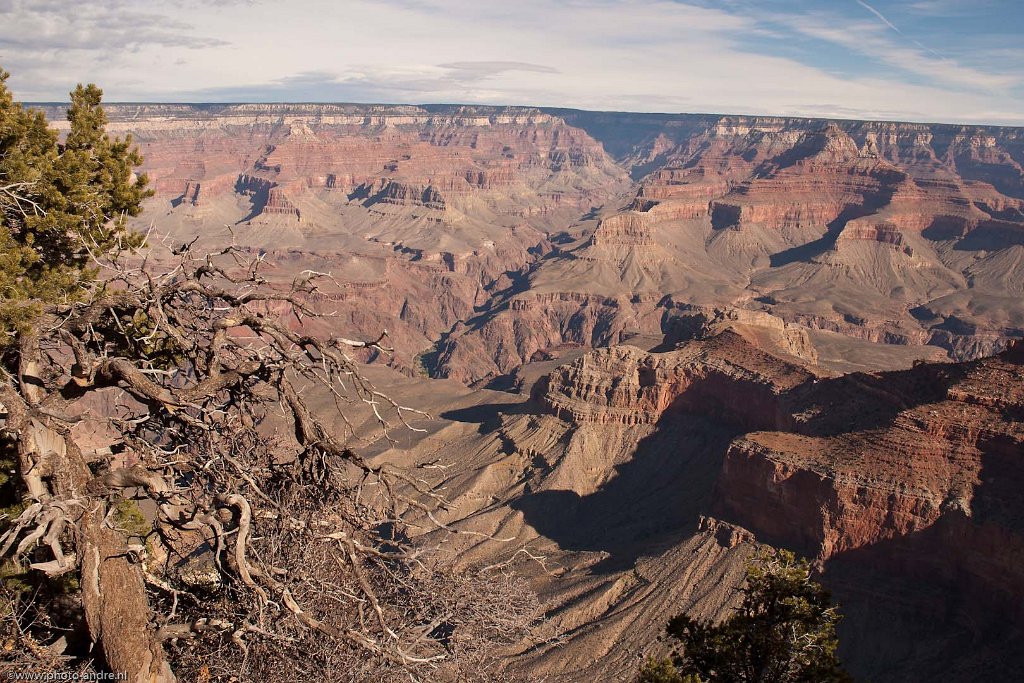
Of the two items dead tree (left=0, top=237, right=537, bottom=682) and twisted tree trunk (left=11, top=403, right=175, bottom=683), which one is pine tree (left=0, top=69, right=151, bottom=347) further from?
twisted tree trunk (left=11, top=403, right=175, bottom=683)

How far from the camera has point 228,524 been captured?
9.51 metres

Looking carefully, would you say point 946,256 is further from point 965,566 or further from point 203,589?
point 203,589

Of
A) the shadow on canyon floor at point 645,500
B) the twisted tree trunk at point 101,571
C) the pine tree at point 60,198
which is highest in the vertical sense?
the pine tree at point 60,198

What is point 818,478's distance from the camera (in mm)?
40500

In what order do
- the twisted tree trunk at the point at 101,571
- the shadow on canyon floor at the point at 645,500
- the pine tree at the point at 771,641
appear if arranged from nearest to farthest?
the twisted tree trunk at the point at 101,571, the pine tree at the point at 771,641, the shadow on canyon floor at the point at 645,500

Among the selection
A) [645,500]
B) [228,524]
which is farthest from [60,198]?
[645,500]

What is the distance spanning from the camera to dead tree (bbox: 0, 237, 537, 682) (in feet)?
28.0

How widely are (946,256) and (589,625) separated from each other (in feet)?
564

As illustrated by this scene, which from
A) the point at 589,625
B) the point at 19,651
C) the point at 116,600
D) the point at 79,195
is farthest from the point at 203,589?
the point at 589,625

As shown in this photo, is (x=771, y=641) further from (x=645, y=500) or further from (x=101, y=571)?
(x=645, y=500)

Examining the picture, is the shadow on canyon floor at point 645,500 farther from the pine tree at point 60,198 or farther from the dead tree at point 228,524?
the pine tree at point 60,198

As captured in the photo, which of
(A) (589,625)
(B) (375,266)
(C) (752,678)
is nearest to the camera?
(C) (752,678)

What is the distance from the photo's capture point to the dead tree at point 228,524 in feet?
28.0

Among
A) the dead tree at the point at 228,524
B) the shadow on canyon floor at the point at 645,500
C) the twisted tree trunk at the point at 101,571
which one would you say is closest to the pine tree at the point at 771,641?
the dead tree at the point at 228,524
